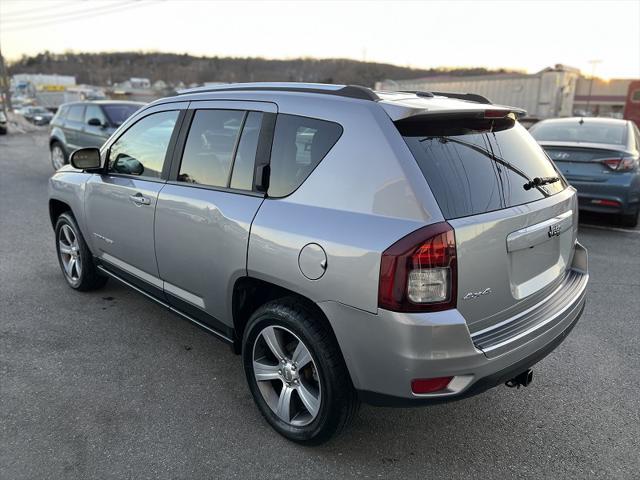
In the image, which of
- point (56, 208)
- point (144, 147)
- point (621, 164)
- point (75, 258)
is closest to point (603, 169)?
point (621, 164)

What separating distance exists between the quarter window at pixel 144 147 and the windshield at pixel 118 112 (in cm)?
744

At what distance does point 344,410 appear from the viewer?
2.38 m

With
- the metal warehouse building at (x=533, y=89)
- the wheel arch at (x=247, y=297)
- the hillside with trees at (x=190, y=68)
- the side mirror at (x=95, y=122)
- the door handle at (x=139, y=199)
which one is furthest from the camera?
the hillside with trees at (x=190, y=68)

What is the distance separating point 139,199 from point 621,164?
6.05 meters

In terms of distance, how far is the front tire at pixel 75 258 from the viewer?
440cm

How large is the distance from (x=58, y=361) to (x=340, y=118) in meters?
2.59

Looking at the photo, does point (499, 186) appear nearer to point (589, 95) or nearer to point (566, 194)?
point (566, 194)

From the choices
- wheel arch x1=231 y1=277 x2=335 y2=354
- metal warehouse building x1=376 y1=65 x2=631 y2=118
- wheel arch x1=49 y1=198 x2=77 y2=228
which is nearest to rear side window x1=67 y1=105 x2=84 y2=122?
wheel arch x1=49 y1=198 x2=77 y2=228

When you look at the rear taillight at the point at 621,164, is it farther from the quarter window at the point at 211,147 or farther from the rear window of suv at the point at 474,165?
the quarter window at the point at 211,147

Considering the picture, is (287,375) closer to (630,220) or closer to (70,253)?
(70,253)

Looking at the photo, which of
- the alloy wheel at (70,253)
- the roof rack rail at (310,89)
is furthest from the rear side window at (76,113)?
the roof rack rail at (310,89)

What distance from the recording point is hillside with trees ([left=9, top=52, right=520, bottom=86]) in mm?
101637

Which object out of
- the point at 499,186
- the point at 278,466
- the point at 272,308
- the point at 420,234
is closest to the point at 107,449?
the point at 278,466

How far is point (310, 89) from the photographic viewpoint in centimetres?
263
